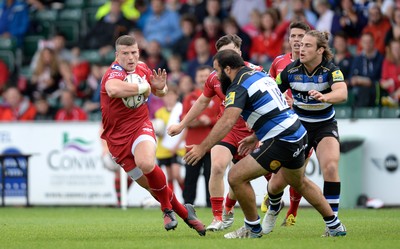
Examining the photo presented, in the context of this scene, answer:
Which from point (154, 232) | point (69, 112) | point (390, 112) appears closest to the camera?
point (154, 232)

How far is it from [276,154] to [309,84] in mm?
1680

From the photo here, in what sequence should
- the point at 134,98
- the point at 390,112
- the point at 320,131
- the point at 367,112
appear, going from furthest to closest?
the point at 367,112 < the point at 390,112 < the point at 320,131 < the point at 134,98

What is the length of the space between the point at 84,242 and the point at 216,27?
36.5 feet

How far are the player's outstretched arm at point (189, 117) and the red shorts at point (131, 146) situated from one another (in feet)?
1.69

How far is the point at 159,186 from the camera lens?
11.5 metres

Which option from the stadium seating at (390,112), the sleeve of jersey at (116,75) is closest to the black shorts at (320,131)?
the sleeve of jersey at (116,75)

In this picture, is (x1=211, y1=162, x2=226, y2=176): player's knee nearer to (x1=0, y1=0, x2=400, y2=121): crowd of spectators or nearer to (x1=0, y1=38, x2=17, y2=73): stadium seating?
(x1=0, y1=0, x2=400, y2=121): crowd of spectators

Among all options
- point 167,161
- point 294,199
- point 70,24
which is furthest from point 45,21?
point 294,199

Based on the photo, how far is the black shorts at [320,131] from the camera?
39.0 feet

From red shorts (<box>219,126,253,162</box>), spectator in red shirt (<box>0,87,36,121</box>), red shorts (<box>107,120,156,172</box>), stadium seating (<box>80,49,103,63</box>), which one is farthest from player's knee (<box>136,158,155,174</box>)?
stadium seating (<box>80,49,103,63</box>)

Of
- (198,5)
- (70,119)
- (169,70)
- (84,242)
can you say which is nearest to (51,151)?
(70,119)

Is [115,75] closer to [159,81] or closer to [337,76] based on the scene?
[159,81]

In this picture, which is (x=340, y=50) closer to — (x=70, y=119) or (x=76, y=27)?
(x=70, y=119)

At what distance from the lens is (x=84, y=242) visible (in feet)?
35.9
